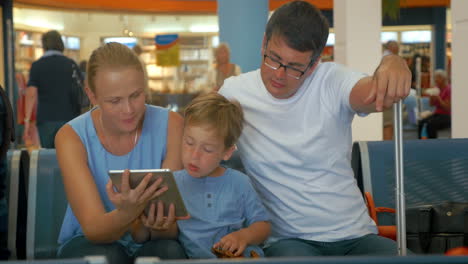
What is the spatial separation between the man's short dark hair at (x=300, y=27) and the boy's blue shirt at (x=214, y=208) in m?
0.48

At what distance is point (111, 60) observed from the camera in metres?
2.07

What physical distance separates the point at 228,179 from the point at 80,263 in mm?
1052

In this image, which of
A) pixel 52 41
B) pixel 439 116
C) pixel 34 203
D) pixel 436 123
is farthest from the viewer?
pixel 439 116

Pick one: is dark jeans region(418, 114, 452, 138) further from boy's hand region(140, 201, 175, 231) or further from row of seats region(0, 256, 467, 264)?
row of seats region(0, 256, 467, 264)

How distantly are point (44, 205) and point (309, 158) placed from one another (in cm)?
109

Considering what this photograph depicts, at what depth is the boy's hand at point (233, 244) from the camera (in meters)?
1.91

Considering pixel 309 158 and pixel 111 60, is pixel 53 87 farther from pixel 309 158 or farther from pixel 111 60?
pixel 309 158

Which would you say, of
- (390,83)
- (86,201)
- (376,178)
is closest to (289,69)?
(390,83)

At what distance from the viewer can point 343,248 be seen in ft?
6.90

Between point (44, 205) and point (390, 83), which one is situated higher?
point (390, 83)

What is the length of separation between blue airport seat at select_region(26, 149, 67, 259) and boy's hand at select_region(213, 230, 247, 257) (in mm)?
878

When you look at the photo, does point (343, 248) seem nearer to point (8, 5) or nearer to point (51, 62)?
point (51, 62)

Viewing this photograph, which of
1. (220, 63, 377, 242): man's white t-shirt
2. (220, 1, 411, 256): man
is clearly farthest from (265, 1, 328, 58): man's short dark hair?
(220, 63, 377, 242): man's white t-shirt

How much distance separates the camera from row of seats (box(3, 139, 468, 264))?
2488mm
